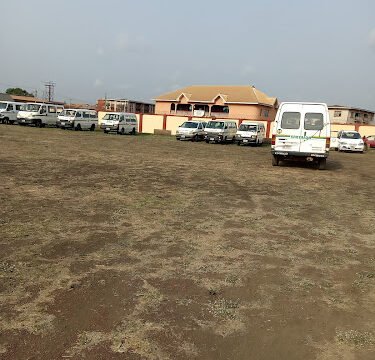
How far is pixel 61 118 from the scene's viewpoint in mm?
32594

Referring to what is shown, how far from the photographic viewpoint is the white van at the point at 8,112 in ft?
109

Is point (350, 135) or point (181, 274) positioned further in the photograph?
point (350, 135)

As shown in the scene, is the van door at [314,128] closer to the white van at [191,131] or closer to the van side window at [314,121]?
the van side window at [314,121]

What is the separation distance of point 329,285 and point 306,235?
1909 millimetres

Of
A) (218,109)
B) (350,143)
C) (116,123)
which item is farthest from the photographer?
(218,109)

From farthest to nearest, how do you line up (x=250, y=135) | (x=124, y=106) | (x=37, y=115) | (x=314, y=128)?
1. (x=124, y=106)
2. (x=37, y=115)
3. (x=250, y=135)
4. (x=314, y=128)

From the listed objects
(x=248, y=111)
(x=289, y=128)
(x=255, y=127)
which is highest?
(x=248, y=111)

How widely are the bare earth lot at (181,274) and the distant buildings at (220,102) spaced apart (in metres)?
44.0

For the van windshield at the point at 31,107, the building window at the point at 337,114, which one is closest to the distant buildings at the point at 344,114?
the building window at the point at 337,114

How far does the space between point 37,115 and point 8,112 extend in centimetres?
292

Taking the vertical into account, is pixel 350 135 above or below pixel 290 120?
Result: below

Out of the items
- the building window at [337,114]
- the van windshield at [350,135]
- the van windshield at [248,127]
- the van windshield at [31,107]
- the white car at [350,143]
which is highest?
the building window at [337,114]

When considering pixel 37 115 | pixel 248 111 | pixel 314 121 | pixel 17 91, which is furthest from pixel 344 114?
pixel 17 91

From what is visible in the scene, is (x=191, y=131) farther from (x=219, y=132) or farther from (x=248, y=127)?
Answer: (x=248, y=127)
